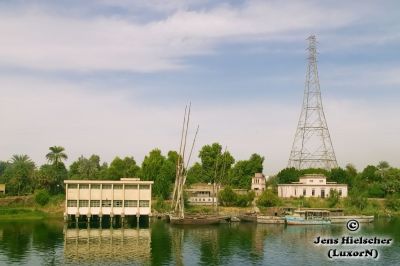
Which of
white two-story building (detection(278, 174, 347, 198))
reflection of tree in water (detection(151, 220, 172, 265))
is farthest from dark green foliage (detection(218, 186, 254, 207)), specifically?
reflection of tree in water (detection(151, 220, 172, 265))

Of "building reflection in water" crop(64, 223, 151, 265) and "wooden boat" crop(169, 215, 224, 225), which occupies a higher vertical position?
"wooden boat" crop(169, 215, 224, 225)

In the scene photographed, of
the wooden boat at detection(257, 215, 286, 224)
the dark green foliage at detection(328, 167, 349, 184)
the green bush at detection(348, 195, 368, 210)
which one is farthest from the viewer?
the dark green foliage at detection(328, 167, 349, 184)

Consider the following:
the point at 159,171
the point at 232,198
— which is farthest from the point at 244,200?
the point at 159,171

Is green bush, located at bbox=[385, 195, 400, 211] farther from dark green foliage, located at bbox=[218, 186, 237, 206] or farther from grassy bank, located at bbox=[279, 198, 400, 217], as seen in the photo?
dark green foliage, located at bbox=[218, 186, 237, 206]

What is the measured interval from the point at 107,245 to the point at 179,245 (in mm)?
9985

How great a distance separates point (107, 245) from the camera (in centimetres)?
7012

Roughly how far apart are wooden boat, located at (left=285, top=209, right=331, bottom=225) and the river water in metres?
3.26

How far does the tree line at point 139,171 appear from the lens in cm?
12125

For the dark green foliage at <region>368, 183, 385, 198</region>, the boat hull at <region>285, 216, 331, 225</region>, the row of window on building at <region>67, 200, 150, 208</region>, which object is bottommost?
the boat hull at <region>285, 216, 331, 225</region>

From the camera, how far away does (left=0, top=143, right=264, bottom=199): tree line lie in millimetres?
121250

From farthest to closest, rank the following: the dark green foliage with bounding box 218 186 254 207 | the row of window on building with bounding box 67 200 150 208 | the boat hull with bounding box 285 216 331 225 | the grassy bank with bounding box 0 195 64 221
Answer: the dark green foliage with bounding box 218 186 254 207 → the grassy bank with bounding box 0 195 64 221 → the boat hull with bounding box 285 216 331 225 → the row of window on building with bounding box 67 200 150 208

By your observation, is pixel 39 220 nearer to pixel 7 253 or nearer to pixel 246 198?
pixel 7 253

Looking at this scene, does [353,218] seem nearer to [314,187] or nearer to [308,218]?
[308,218]

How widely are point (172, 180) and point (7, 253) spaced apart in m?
74.5
